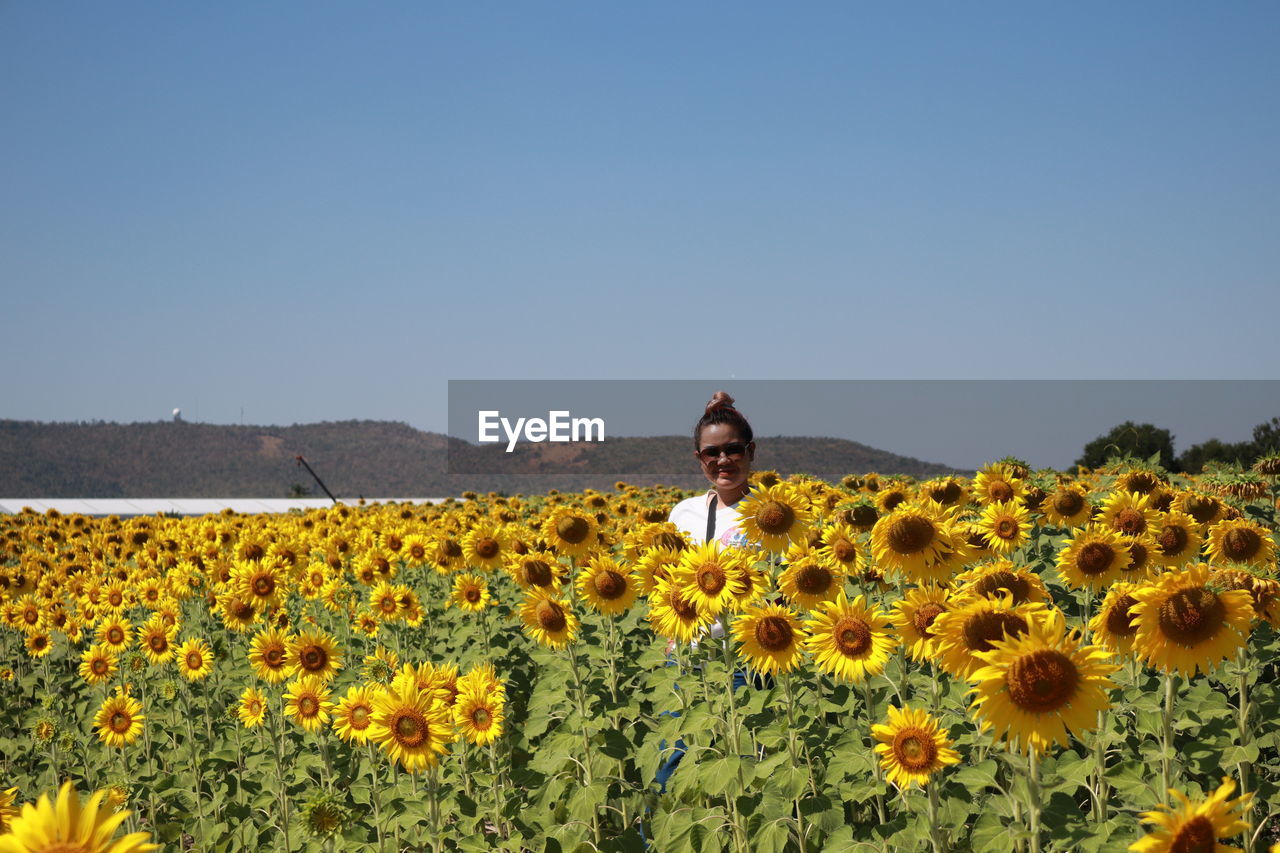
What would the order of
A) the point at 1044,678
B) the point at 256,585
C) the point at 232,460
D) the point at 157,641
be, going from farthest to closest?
the point at 232,460 < the point at 157,641 < the point at 256,585 < the point at 1044,678

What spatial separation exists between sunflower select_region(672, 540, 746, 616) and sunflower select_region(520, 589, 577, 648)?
1.17 metres

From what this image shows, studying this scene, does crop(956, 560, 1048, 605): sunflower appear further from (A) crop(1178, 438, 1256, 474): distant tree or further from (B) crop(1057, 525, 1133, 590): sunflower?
(A) crop(1178, 438, 1256, 474): distant tree

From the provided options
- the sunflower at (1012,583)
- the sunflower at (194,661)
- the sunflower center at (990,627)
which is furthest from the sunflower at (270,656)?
the sunflower center at (990,627)

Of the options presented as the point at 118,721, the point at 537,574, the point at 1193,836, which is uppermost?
the point at 537,574

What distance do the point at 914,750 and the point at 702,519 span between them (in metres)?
3.69

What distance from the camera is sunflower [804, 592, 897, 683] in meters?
4.04

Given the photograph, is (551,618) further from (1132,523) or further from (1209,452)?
(1209,452)

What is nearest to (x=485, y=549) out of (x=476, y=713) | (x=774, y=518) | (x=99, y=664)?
(x=476, y=713)

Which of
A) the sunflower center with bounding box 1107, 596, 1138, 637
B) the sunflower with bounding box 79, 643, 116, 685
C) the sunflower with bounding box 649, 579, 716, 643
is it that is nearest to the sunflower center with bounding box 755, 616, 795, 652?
the sunflower with bounding box 649, 579, 716, 643

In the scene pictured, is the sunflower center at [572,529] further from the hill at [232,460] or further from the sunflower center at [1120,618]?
the hill at [232,460]

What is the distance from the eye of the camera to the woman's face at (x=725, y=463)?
6.92m

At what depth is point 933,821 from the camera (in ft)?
11.3

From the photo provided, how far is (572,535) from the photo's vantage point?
6672 mm

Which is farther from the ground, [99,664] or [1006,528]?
[1006,528]
